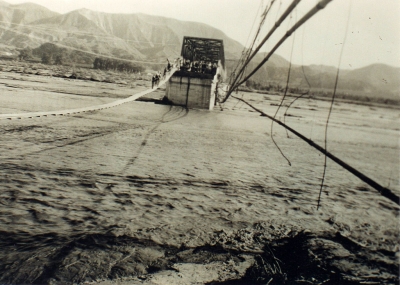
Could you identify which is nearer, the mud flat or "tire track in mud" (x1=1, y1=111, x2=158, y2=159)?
the mud flat

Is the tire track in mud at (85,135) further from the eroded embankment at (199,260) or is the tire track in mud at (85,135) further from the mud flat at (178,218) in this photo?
the eroded embankment at (199,260)

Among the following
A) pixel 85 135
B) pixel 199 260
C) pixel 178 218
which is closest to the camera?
pixel 199 260

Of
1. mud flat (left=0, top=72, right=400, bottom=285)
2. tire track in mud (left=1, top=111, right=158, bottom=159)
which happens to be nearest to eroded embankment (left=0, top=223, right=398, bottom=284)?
mud flat (left=0, top=72, right=400, bottom=285)

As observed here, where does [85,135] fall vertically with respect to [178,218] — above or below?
above

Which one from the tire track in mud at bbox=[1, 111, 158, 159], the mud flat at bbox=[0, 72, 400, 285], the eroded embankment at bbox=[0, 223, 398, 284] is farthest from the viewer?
the tire track in mud at bbox=[1, 111, 158, 159]

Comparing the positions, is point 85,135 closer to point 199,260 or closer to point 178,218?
point 178,218

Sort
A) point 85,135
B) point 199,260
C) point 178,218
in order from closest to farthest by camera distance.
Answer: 1. point 199,260
2. point 178,218
3. point 85,135

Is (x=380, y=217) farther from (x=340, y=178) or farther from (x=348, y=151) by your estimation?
(x=348, y=151)

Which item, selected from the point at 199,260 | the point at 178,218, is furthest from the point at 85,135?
the point at 199,260

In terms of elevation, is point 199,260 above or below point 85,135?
below

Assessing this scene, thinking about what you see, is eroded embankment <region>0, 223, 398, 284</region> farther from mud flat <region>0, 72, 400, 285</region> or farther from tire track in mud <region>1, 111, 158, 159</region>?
tire track in mud <region>1, 111, 158, 159</region>

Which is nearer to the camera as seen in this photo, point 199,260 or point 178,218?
point 199,260
